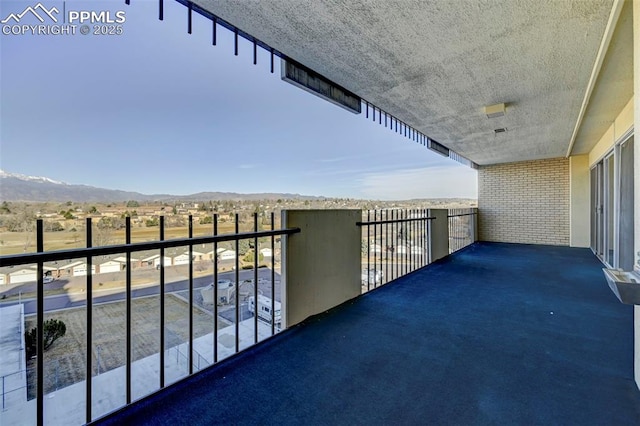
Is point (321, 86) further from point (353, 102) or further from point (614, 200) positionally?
point (614, 200)

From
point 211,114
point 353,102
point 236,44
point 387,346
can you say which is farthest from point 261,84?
point 387,346

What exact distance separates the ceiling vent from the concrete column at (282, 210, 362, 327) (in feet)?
8.46

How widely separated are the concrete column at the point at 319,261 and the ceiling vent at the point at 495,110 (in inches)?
102

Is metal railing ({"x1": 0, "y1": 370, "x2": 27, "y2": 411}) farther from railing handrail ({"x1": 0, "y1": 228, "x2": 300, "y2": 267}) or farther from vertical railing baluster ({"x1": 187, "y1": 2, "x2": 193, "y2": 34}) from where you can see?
vertical railing baluster ({"x1": 187, "y1": 2, "x2": 193, "y2": 34})

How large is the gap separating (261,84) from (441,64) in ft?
31.0

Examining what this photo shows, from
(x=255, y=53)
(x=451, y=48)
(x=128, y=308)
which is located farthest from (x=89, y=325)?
(x=451, y=48)

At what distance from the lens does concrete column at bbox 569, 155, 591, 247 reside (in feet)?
24.5

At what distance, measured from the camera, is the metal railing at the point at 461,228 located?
698cm

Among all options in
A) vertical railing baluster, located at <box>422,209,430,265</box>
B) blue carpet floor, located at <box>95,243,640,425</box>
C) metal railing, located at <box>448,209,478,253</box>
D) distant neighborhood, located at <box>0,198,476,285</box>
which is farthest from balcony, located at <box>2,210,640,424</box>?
metal railing, located at <box>448,209,478,253</box>

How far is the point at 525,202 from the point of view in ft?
28.0

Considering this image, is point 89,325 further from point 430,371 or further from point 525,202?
point 525,202

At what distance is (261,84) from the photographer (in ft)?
35.6

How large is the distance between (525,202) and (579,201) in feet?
4.03

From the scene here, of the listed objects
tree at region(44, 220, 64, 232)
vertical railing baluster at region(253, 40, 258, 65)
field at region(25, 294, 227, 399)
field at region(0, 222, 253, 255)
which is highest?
vertical railing baluster at region(253, 40, 258, 65)
